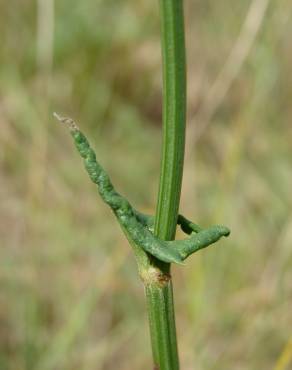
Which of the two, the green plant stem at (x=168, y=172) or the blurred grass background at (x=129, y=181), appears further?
the blurred grass background at (x=129, y=181)

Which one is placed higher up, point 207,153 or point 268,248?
point 207,153

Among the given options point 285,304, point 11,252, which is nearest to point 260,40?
point 285,304

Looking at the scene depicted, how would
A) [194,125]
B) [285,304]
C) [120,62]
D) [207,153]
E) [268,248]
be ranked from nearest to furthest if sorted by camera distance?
1. [285,304]
2. [268,248]
3. [194,125]
4. [207,153]
5. [120,62]

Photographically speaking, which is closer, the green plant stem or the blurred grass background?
the green plant stem

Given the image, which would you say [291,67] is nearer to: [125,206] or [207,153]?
[207,153]

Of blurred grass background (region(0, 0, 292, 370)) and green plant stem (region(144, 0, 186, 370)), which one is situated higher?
blurred grass background (region(0, 0, 292, 370))

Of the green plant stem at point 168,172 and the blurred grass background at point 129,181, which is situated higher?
the blurred grass background at point 129,181
